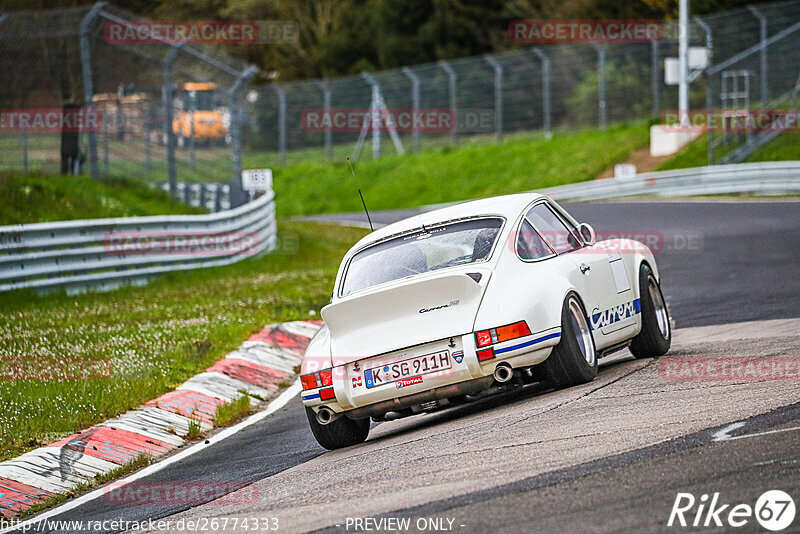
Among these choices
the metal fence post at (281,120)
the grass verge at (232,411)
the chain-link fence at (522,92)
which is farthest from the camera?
the metal fence post at (281,120)

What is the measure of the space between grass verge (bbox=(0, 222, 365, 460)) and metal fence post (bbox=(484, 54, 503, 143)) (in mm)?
20397

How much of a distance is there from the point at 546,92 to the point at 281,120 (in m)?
12.0

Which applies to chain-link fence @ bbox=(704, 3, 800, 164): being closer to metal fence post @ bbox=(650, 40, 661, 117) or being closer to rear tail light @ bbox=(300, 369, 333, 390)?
metal fence post @ bbox=(650, 40, 661, 117)

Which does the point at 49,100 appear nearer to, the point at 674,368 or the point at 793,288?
the point at 793,288

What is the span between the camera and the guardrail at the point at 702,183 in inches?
1155

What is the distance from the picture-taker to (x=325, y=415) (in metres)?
8.30

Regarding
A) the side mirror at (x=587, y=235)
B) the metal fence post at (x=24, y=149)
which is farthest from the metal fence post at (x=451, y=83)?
the side mirror at (x=587, y=235)

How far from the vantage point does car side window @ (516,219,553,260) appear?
8.73m

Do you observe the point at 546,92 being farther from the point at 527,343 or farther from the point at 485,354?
the point at 485,354

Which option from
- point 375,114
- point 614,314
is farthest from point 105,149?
point 375,114

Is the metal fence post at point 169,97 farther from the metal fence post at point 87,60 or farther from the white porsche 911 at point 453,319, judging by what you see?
the white porsche 911 at point 453,319

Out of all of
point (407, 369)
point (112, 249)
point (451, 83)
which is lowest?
point (112, 249)

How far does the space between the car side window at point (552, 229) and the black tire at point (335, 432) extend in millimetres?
1914

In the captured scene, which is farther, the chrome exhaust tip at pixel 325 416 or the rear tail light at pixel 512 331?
the chrome exhaust tip at pixel 325 416
